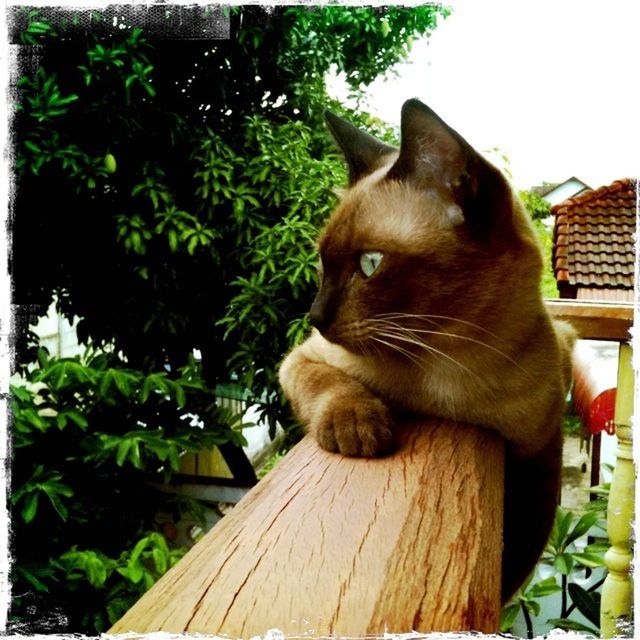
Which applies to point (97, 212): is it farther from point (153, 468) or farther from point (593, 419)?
point (593, 419)

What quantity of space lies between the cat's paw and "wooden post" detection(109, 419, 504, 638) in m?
0.05

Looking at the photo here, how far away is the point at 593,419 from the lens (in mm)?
1413

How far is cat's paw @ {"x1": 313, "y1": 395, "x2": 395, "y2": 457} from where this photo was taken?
0.75 metres

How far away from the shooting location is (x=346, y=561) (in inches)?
18.2

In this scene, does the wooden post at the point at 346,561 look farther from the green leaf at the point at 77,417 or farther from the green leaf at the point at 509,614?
the green leaf at the point at 77,417

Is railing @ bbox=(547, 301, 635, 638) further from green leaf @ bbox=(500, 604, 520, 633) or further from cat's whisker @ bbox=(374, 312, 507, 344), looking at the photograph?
cat's whisker @ bbox=(374, 312, 507, 344)

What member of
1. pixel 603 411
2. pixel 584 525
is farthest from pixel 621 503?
pixel 584 525

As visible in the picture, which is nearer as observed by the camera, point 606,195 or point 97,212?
point 606,195

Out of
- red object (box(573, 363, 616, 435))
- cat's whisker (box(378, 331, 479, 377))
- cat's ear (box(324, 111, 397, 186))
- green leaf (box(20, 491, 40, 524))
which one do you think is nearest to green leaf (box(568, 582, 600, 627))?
red object (box(573, 363, 616, 435))

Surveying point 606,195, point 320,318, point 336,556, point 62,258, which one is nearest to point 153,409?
point 62,258

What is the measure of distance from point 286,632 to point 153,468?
170cm

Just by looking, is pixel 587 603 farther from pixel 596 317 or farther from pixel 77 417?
pixel 77 417

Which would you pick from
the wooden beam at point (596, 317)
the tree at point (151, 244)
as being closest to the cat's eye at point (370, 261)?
the wooden beam at point (596, 317)

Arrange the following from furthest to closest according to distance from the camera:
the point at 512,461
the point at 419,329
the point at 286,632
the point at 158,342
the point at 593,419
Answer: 1. the point at 158,342
2. the point at 593,419
3. the point at 512,461
4. the point at 419,329
5. the point at 286,632
